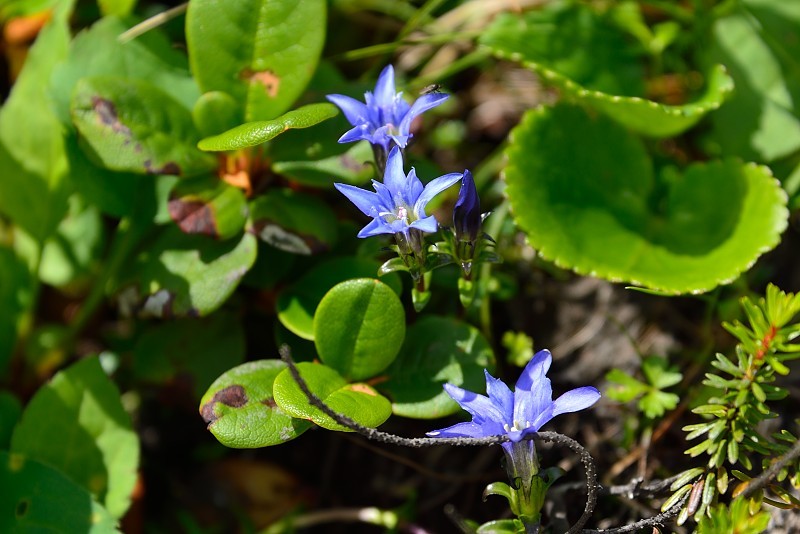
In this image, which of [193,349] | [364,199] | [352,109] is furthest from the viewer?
[193,349]

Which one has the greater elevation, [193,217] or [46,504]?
[193,217]

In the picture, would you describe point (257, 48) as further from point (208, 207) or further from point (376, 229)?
point (376, 229)

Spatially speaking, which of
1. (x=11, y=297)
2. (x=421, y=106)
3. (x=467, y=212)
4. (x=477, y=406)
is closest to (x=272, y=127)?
(x=421, y=106)

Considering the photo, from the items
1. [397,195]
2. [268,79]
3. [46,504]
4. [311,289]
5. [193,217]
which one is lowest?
[46,504]

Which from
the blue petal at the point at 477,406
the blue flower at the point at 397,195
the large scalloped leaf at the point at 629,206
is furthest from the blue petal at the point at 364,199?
the large scalloped leaf at the point at 629,206

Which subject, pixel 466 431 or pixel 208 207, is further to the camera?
pixel 208 207

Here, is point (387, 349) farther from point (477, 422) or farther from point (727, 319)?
point (727, 319)

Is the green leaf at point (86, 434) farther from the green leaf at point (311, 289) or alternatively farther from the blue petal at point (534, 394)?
the blue petal at point (534, 394)
